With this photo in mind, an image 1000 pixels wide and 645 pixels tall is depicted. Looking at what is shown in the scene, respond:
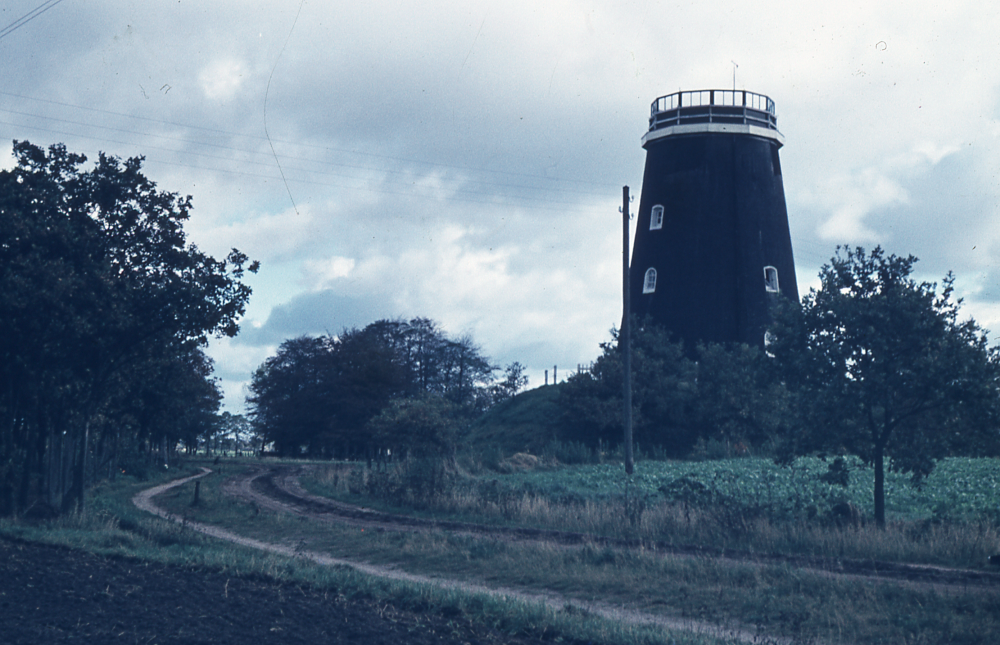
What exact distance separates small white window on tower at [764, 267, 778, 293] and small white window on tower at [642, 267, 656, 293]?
5.70 m

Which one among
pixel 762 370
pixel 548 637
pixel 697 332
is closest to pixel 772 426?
pixel 697 332

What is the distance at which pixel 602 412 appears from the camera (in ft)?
148

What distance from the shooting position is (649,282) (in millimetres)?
47344

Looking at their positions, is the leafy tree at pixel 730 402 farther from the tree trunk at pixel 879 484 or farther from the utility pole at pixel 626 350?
the tree trunk at pixel 879 484

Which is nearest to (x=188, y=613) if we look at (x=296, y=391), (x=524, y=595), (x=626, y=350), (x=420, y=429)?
(x=524, y=595)

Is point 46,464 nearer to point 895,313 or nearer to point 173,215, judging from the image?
point 173,215

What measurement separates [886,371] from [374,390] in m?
33.9

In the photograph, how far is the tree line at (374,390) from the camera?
1403 inches

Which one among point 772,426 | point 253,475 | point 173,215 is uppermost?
point 173,215

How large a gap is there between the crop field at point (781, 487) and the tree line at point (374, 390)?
14.1 ft

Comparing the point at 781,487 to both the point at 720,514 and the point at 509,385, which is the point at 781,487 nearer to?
the point at 720,514

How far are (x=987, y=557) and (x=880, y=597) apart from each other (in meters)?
4.21

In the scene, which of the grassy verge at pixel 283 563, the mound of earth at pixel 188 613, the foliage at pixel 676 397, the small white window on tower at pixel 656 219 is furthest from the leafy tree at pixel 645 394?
the mound of earth at pixel 188 613

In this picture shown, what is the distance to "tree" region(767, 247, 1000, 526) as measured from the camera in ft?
53.3
